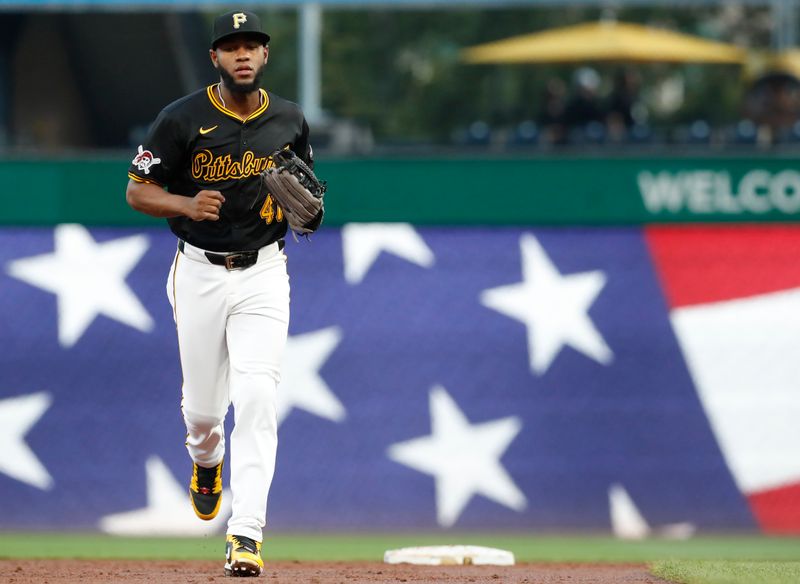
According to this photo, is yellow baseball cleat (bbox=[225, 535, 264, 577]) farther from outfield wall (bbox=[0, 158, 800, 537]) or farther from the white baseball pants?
outfield wall (bbox=[0, 158, 800, 537])

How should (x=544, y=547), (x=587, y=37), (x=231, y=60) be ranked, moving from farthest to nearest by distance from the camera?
(x=587, y=37)
(x=544, y=547)
(x=231, y=60)

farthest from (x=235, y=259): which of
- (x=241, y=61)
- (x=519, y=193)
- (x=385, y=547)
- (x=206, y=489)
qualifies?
(x=519, y=193)

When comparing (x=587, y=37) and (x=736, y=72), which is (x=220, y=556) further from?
(x=736, y=72)

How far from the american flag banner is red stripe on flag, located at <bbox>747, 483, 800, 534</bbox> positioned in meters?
0.01

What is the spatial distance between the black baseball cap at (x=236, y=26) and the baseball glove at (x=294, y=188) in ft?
1.45

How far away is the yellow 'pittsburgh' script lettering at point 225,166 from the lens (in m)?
5.67

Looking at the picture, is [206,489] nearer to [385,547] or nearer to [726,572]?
[385,547]

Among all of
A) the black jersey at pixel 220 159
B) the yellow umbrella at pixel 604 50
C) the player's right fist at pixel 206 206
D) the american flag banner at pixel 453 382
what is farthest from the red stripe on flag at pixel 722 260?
the yellow umbrella at pixel 604 50

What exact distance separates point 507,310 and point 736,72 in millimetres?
18671

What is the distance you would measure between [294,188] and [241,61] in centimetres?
49

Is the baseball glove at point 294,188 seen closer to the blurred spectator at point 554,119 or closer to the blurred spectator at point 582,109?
the blurred spectator at point 554,119

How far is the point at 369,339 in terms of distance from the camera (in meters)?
8.16

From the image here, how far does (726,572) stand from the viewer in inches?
229

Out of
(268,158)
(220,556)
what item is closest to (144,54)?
(220,556)
